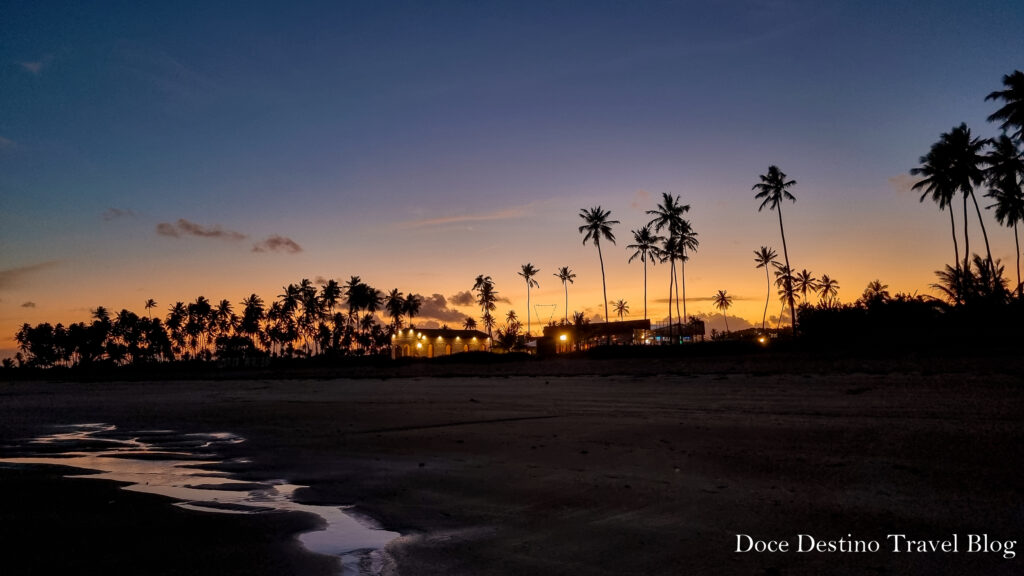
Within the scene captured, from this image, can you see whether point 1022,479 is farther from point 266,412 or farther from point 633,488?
point 266,412

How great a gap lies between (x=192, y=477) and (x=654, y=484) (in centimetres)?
573

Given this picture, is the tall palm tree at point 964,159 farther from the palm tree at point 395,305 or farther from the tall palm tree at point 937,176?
the palm tree at point 395,305

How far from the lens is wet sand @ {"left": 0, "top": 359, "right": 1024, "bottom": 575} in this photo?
375cm

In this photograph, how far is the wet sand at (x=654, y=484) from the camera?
12.3 feet

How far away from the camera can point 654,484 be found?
19.0 feet

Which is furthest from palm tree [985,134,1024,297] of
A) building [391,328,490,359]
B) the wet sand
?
building [391,328,490,359]

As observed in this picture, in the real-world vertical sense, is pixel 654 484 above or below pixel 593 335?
below

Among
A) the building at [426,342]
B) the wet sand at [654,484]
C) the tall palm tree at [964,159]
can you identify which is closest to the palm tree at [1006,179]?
the tall palm tree at [964,159]

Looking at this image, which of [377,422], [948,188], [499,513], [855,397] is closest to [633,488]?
[499,513]

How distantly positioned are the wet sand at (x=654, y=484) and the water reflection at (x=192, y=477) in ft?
0.82

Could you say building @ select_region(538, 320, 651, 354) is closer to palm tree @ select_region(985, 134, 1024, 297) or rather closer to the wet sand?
palm tree @ select_region(985, 134, 1024, 297)

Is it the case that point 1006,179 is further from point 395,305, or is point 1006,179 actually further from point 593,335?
point 395,305

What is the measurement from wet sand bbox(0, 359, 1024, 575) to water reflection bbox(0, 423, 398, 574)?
251 millimetres

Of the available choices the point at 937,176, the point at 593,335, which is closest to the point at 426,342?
the point at 593,335
